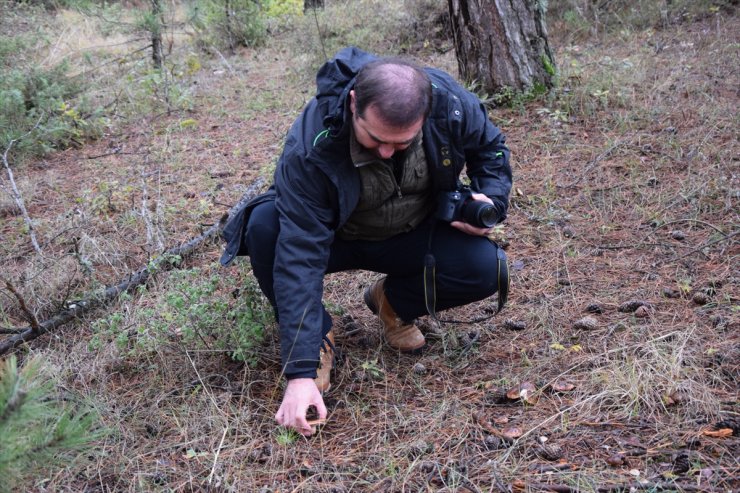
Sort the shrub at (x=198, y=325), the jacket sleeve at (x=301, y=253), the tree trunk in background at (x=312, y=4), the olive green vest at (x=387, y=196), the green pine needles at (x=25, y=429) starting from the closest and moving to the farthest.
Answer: the green pine needles at (x=25, y=429), the jacket sleeve at (x=301, y=253), the olive green vest at (x=387, y=196), the shrub at (x=198, y=325), the tree trunk in background at (x=312, y=4)

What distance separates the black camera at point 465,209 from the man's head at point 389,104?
17.8 inches

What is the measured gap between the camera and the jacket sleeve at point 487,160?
8.71 feet

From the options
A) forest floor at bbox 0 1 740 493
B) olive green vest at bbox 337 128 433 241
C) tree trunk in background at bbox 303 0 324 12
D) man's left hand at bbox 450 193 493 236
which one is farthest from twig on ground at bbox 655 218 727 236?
tree trunk in background at bbox 303 0 324 12

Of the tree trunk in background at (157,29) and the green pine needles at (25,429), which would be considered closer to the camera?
the green pine needles at (25,429)

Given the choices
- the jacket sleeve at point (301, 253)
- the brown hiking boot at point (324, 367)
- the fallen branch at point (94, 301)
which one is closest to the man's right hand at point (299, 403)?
the jacket sleeve at point (301, 253)

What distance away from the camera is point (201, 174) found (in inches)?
190

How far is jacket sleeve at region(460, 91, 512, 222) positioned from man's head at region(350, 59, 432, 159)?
450 mm

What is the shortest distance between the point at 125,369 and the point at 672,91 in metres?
4.29

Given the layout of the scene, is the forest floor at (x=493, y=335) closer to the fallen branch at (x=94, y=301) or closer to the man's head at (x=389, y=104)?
the fallen branch at (x=94, y=301)

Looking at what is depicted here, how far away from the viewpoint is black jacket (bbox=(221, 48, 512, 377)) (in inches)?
90.1

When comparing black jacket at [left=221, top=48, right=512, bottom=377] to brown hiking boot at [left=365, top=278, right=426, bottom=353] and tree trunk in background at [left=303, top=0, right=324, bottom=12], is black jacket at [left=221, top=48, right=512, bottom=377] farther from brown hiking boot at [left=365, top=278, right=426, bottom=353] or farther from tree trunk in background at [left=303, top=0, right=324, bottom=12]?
tree trunk in background at [left=303, top=0, right=324, bottom=12]

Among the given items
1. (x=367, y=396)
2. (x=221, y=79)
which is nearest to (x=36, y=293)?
(x=367, y=396)

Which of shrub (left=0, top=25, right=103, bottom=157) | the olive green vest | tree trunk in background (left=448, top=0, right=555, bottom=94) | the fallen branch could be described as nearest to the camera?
the olive green vest

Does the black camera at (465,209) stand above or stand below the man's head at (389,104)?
below
